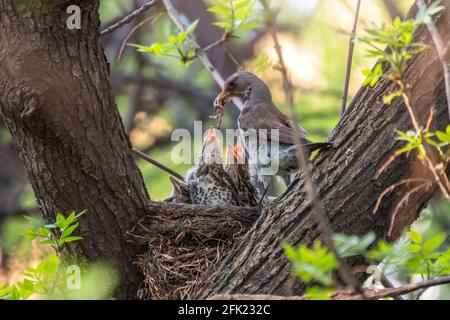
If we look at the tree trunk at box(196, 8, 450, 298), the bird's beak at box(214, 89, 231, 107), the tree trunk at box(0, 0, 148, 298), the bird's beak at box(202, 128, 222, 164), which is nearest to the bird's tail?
the tree trunk at box(196, 8, 450, 298)

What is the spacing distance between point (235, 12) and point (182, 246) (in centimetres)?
159

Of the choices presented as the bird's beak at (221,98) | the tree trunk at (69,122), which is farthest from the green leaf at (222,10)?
the bird's beak at (221,98)

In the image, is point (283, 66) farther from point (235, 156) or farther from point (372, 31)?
point (235, 156)

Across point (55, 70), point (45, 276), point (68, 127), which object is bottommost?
point (45, 276)

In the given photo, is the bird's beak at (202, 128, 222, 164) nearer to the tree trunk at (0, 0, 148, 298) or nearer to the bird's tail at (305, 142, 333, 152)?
the tree trunk at (0, 0, 148, 298)

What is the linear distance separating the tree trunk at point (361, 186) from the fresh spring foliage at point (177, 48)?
4.17 feet

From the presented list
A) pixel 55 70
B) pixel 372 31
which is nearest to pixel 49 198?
pixel 55 70

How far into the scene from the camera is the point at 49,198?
447 centimetres

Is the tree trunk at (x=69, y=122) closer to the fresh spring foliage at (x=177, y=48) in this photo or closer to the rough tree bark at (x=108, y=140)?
the rough tree bark at (x=108, y=140)

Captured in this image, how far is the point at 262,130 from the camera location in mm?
5738

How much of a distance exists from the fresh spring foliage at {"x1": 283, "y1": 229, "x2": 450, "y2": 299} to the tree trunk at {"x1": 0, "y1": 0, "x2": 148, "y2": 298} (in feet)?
5.60

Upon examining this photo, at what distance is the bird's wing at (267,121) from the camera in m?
5.57
